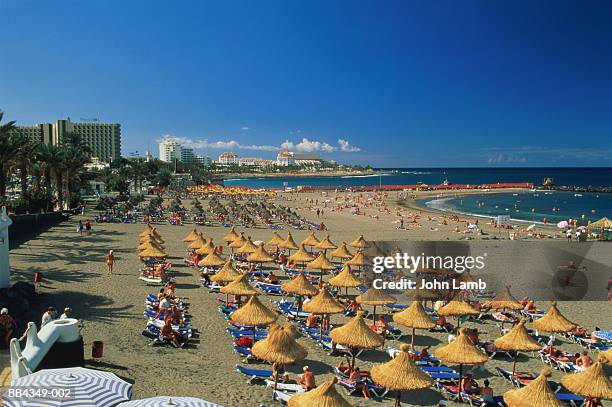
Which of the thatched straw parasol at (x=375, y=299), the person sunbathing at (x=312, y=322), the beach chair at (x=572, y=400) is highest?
the thatched straw parasol at (x=375, y=299)

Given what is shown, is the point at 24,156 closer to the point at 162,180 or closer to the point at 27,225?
the point at 27,225

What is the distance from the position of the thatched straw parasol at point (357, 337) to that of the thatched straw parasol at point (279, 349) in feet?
3.87

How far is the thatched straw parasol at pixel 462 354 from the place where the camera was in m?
9.63

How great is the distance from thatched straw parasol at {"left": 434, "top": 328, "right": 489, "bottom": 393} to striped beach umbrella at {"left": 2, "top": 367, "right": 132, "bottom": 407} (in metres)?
6.24

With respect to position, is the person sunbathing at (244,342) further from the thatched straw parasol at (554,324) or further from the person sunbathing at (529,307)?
the person sunbathing at (529,307)

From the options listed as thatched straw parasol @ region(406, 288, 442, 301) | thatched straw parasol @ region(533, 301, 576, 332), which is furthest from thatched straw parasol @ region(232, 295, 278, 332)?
thatched straw parasol @ region(533, 301, 576, 332)

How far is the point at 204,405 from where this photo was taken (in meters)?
5.96

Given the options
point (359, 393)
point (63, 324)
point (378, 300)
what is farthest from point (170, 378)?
point (378, 300)

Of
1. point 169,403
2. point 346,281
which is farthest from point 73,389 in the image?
point 346,281

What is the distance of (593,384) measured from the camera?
850 cm

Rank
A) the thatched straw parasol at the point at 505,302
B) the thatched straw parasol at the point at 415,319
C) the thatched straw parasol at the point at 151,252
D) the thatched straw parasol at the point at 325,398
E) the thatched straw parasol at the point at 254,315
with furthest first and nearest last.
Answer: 1. the thatched straw parasol at the point at 151,252
2. the thatched straw parasol at the point at 505,302
3. the thatched straw parasol at the point at 415,319
4. the thatched straw parasol at the point at 254,315
5. the thatched straw parasol at the point at 325,398

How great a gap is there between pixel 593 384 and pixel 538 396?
1.40 m

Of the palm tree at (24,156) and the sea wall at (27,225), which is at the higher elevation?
the palm tree at (24,156)

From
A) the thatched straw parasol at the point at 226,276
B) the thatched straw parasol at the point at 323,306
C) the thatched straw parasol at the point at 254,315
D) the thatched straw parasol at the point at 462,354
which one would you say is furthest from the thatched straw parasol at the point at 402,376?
the thatched straw parasol at the point at 226,276
